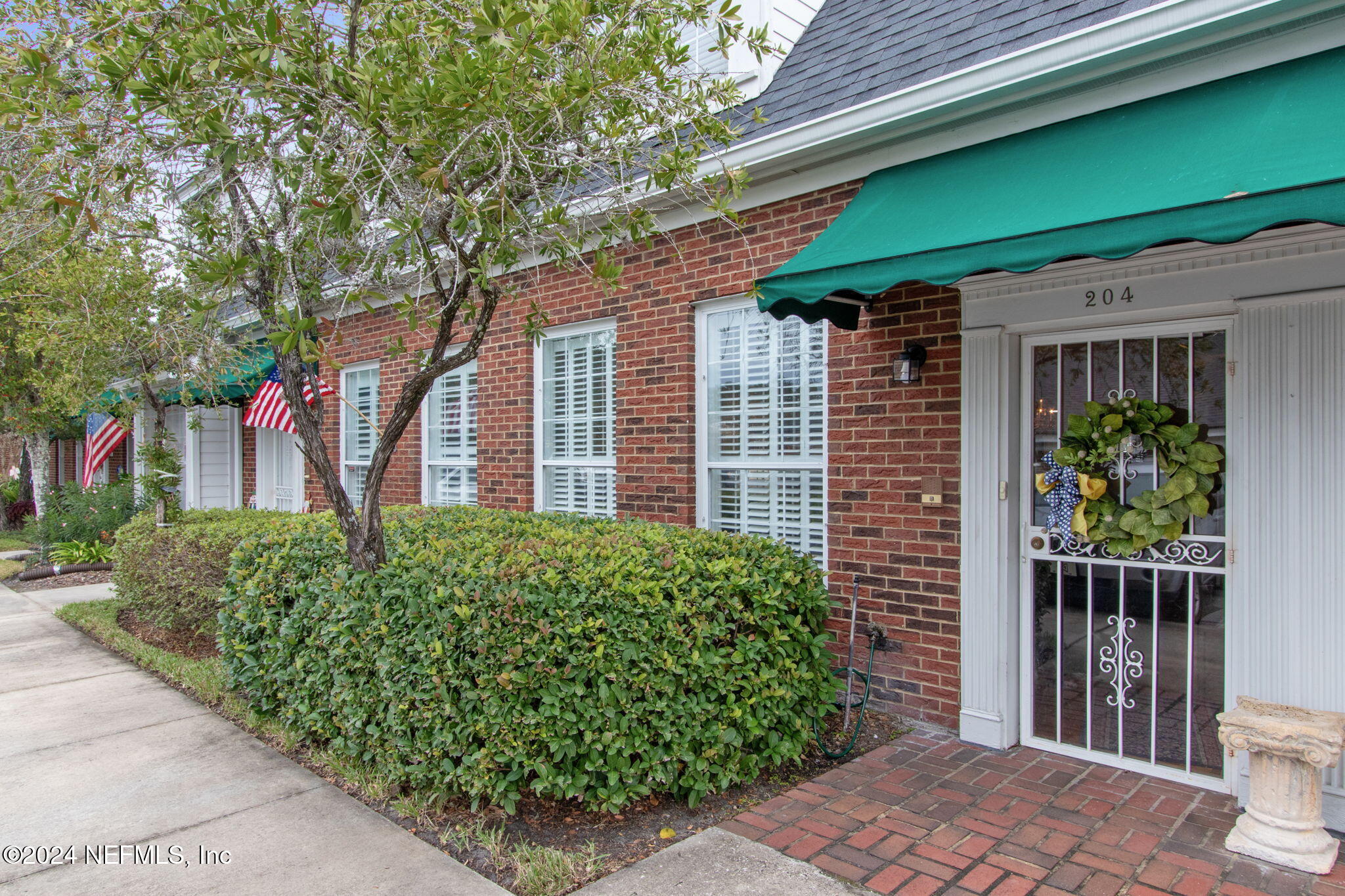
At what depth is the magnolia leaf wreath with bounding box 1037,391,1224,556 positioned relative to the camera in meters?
3.81

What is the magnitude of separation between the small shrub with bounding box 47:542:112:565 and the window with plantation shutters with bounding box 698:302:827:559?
10.5 meters

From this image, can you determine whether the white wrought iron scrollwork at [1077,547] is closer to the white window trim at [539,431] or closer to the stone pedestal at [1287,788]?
the stone pedestal at [1287,788]

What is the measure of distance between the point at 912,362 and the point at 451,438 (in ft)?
17.0

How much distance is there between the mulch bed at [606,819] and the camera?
11.1 feet

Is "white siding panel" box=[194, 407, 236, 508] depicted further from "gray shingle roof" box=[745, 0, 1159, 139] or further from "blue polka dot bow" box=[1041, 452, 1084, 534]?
"blue polka dot bow" box=[1041, 452, 1084, 534]

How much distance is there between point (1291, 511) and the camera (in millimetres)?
3488

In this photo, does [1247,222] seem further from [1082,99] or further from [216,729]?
[216,729]

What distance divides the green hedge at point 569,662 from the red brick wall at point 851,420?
1.68 ft

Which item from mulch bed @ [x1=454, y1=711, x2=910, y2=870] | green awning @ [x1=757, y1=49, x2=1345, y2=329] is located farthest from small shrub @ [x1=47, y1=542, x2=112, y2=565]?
green awning @ [x1=757, y1=49, x2=1345, y2=329]

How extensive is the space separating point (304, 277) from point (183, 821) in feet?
11.6


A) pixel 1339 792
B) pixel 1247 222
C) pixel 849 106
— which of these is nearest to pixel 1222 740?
pixel 1339 792

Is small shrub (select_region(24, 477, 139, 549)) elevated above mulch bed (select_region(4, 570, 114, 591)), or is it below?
above

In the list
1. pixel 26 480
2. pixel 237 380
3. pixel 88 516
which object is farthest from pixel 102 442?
pixel 26 480

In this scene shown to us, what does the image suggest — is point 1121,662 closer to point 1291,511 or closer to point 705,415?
point 1291,511
